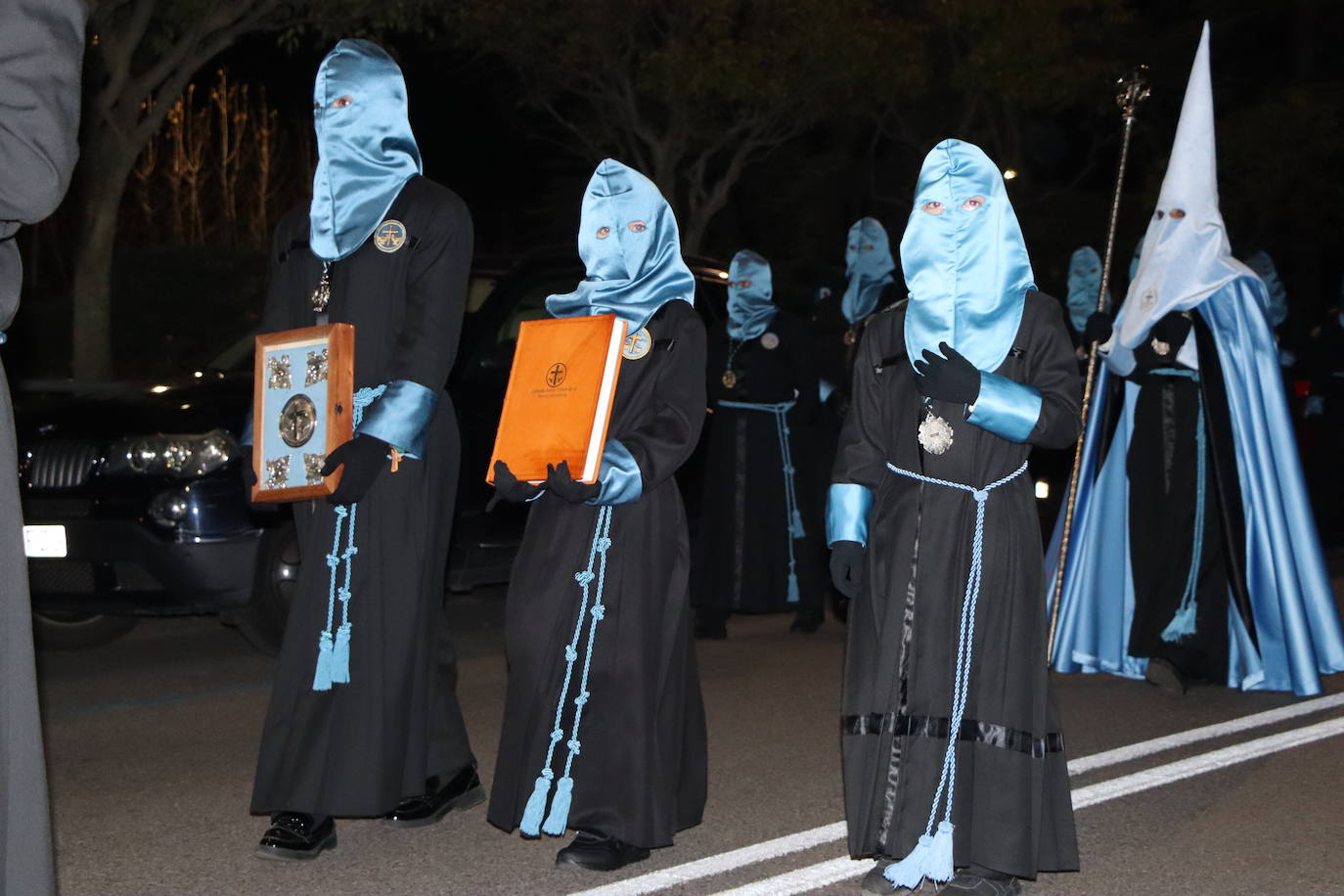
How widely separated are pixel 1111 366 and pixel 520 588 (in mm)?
4041

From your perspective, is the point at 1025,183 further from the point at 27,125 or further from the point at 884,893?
the point at 27,125

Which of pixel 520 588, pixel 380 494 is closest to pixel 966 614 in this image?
pixel 520 588

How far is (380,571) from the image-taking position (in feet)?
17.2

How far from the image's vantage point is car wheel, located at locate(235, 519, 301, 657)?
→ 26.4ft

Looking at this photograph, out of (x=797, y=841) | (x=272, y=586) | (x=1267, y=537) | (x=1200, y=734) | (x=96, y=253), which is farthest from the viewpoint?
(x=96, y=253)

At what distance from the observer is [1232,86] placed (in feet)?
105

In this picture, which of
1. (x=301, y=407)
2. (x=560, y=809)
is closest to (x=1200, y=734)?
(x=560, y=809)

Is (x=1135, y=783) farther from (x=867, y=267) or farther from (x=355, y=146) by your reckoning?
(x=867, y=267)

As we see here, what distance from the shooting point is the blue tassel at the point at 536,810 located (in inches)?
195

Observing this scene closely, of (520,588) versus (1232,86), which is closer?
(520,588)

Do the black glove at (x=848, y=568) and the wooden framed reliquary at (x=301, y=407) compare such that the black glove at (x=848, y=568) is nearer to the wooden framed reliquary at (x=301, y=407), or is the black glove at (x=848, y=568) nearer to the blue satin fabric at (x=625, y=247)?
the blue satin fabric at (x=625, y=247)

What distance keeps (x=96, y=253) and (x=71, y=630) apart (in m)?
6.67

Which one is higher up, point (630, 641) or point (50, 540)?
point (630, 641)

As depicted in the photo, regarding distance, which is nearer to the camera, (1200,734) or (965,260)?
(965,260)
